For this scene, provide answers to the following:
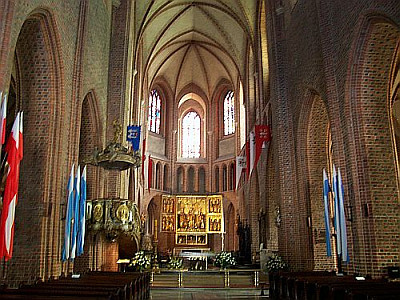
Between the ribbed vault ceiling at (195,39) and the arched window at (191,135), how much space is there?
109 inches

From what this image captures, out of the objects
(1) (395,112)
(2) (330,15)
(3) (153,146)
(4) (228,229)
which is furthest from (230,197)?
(2) (330,15)

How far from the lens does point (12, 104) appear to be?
48.2 ft

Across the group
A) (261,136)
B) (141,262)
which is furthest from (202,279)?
(261,136)

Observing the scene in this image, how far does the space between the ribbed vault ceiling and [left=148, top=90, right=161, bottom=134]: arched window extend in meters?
1.79

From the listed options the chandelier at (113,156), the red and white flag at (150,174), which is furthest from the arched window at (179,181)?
the chandelier at (113,156)

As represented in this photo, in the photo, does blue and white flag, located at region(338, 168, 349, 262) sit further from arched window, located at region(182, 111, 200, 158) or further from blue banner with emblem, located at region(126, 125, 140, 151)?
arched window, located at region(182, 111, 200, 158)

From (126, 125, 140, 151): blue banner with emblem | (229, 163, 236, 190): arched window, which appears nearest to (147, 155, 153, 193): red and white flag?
(229, 163, 236, 190): arched window

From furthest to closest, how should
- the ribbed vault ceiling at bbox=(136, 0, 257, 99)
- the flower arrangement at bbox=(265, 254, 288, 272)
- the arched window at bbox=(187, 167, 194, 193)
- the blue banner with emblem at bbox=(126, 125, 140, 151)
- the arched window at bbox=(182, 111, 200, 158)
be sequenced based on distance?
the arched window at bbox=(182, 111, 200, 158)
the arched window at bbox=(187, 167, 194, 193)
the ribbed vault ceiling at bbox=(136, 0, 257, 99)
the blue banner with emblem at bbox=(126, 125, 140, 151)
the flower arrangement at bbox=(265, 254, 288, 272)

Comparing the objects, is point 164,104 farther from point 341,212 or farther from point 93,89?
point 341,212

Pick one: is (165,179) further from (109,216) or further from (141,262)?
(109,216)

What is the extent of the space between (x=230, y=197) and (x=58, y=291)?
29861 millimetres

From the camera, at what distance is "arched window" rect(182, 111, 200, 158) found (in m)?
39.4

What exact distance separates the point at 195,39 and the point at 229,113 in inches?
301

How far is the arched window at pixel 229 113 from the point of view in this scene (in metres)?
38.2
